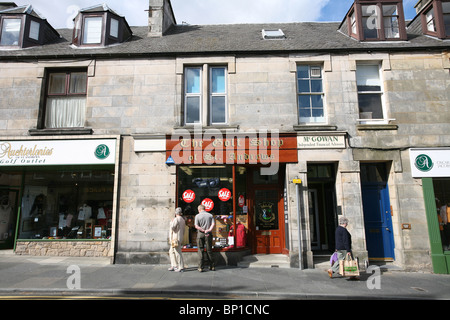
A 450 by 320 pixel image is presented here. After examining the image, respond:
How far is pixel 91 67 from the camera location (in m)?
10.5

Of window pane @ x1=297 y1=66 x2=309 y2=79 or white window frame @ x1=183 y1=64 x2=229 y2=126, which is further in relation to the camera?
window pane @ x1=297 y1=66 x2=309 y2=79

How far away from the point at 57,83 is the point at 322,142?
10280 millimetres

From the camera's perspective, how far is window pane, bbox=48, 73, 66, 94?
10837mm

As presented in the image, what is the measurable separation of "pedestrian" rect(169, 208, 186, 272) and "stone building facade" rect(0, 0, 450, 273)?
80cm

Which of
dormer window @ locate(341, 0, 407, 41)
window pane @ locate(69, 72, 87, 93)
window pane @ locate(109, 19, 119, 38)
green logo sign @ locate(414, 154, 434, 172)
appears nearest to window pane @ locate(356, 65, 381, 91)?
dormer window @ locate(341, 0, 407, 41)

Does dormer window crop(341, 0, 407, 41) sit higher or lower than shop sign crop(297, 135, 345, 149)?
higher

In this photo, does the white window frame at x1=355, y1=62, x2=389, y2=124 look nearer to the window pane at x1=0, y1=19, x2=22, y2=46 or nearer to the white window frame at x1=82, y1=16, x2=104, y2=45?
the white window frame at x1=82, y1=16, x2=104, y2=45

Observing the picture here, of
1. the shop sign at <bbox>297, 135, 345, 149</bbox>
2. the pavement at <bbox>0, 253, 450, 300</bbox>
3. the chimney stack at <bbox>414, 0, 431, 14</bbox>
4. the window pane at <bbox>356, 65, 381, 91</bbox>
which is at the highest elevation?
the chimney stack at <bbox>414, 0, 431, 14</bbox>

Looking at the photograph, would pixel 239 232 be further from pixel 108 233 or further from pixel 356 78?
pixel 356 78

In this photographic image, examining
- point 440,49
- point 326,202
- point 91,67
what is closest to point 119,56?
point 91,67

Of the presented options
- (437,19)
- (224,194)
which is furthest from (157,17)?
(437,19)

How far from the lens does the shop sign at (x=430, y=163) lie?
942 centimetres

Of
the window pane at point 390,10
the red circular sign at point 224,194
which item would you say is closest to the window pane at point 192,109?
the red circular sign at point 224,194

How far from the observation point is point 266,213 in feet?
34.6
